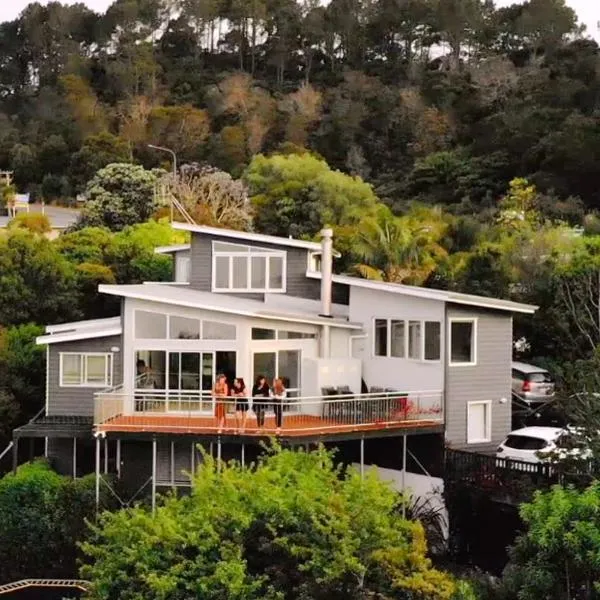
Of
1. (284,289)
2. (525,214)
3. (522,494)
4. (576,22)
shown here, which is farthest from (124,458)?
(576,22)

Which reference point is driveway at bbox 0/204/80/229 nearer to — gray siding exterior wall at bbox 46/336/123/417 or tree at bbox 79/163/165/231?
tree at bbox 79/163/165/231

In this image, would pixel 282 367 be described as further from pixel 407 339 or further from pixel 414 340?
pixel 414 340

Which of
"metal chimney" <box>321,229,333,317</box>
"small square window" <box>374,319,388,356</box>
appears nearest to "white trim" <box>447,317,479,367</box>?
"small square window" <box>374,319,388,356</box>

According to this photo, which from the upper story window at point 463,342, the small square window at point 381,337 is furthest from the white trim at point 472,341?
the small square window at point 381,337

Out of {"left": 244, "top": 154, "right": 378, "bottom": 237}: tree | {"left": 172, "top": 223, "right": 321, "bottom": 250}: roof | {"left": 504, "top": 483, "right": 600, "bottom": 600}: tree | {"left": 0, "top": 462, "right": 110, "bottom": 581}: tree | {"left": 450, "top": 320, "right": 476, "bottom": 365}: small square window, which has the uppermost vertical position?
{"left": 244, "top": 154, "right": 378, "bottom": 237}: tree

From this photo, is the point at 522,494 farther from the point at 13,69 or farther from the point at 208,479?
the point at 13,69

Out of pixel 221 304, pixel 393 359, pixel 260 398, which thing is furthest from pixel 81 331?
pixel 393 359

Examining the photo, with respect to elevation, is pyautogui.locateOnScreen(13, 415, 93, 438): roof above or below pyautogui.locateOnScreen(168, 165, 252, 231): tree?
below

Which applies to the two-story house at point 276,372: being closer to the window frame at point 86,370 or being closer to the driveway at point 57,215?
the window frame at point 86,370
